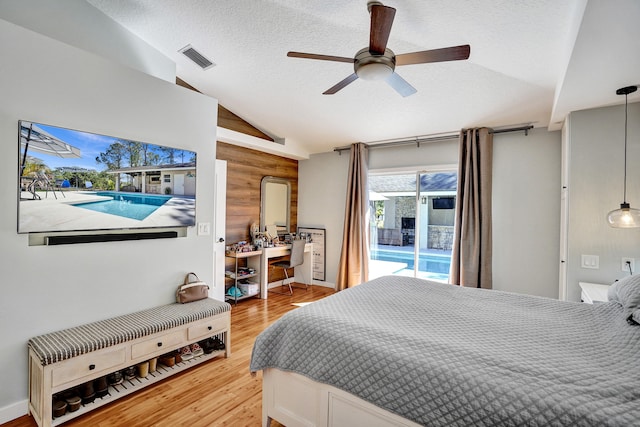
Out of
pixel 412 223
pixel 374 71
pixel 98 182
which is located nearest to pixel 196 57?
pixel 98 182

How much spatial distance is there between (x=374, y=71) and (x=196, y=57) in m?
2.15

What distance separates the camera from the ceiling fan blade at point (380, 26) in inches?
61.6

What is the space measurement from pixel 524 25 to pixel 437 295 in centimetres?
205

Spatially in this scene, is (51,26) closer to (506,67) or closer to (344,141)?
(344,141)

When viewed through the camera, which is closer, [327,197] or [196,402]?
[196,402]

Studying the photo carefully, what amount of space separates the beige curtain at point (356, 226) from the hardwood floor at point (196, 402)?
7.59 ft

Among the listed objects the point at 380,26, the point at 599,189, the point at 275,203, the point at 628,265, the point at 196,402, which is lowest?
the point at 196,402

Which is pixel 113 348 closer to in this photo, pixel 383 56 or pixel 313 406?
pixel 313 406

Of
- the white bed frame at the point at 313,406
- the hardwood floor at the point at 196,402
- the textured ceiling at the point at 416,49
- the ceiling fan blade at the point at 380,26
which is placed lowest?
the hardwood floor at the point at 196,402

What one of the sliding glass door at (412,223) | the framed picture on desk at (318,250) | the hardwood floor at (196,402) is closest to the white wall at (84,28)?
the hardwood floor at (196,402)

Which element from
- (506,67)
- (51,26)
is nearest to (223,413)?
(51,26)

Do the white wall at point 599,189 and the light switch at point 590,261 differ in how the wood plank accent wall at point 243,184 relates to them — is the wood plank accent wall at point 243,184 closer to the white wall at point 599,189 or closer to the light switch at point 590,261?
the white wall at point 599,189

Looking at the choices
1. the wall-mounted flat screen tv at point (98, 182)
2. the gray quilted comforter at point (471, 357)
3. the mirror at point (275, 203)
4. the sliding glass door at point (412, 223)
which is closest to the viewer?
the gray quilted comforter at point (471, 357)

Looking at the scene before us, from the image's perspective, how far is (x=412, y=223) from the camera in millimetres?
4598
